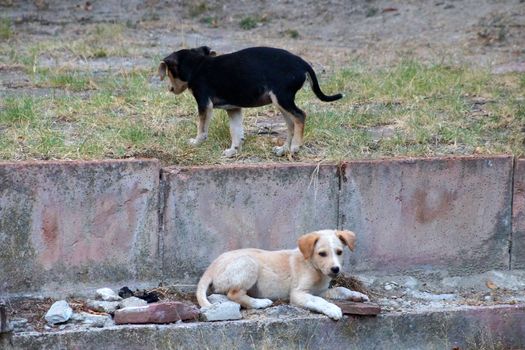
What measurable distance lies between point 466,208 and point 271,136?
1691 millimetres

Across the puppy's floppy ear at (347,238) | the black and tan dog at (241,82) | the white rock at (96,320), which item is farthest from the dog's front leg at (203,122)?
the white rock at (96,320)

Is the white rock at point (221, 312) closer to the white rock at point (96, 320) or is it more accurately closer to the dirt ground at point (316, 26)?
the white rock at point (96, 320)

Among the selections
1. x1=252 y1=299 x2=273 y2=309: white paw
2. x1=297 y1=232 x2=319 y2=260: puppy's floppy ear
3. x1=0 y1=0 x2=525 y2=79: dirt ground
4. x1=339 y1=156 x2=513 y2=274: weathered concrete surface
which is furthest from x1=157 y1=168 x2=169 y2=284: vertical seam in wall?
x1=0 y1=0 x2=525 y2=79: dirt ground

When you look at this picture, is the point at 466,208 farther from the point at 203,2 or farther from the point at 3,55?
the point at 203,2

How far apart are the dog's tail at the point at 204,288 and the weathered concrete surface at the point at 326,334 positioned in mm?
221

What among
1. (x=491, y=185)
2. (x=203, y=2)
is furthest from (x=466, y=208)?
(x=203, y=2)

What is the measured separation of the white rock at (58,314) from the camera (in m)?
7.69

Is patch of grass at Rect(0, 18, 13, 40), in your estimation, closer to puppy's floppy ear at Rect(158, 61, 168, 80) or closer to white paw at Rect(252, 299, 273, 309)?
puppy's floppy ear at Rect(158, 61, 168, 80)

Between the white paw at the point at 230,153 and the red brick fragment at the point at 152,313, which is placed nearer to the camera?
the red brick fragment at the point at 152,313

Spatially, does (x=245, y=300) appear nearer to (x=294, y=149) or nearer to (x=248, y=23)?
(x=294, y=149)

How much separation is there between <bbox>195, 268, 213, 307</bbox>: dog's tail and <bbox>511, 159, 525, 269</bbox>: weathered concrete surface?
2.56m

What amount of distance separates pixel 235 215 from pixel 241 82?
3.25ft

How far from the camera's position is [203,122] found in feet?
29.0

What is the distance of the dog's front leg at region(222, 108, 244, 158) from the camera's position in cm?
880
